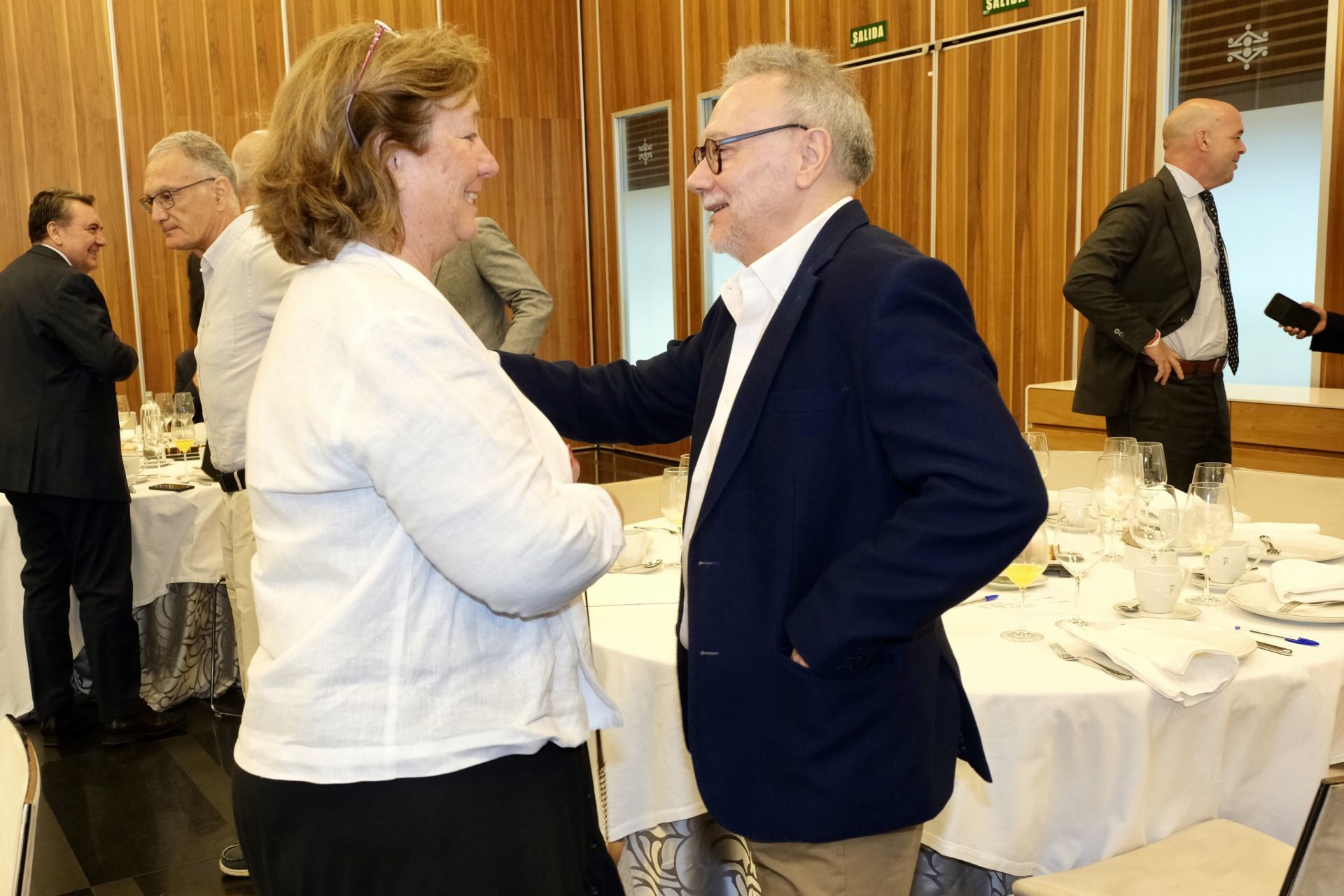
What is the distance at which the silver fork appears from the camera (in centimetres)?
181

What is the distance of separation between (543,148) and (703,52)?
191 centimetres

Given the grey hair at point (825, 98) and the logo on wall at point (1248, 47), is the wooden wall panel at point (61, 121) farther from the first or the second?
the grey hair at point (825, 98)

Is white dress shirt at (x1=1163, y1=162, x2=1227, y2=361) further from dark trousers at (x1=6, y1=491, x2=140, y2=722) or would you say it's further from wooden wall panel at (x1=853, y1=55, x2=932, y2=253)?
dark trousers at (x1=6, y1=491, x2=140, y2=722)

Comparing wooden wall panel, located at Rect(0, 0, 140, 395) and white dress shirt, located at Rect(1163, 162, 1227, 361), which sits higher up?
wooden wall panel, located at Rect(0, 0, 140, 395)

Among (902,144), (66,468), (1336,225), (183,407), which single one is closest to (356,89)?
(66,468)

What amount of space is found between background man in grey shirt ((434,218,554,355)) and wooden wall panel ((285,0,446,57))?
5.56 m

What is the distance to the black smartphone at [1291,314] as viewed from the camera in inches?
181

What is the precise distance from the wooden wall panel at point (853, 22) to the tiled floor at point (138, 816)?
18.7 ft

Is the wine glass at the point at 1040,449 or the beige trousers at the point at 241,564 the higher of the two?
the wine glass at the point at 1040,449

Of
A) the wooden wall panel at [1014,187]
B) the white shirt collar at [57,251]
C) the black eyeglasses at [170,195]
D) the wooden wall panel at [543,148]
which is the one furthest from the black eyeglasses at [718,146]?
the wooden wall panel at [543,148]

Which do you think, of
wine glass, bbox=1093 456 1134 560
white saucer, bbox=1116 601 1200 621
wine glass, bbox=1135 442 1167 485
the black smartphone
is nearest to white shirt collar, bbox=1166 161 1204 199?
the black smartphone

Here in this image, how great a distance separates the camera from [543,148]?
10.1 m

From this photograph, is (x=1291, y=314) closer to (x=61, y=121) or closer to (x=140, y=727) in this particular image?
(x=140, y=727)

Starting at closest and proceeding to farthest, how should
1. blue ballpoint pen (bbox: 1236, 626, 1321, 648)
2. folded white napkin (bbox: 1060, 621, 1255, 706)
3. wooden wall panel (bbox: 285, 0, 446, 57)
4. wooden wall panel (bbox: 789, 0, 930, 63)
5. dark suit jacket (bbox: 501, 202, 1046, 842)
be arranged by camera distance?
dark suit jacket (bbox: 501, 202, 1046, 842) → folded white napkin (bbox: 1060, 621, 1255, 706) → blue ballpoint pen (bbox: 1236, 626, 1321, 648) → wooden wall panel (bbox: 789, 0, 930, 63) → wooden wall panel (bbox: 285, 0, 446, 57)
